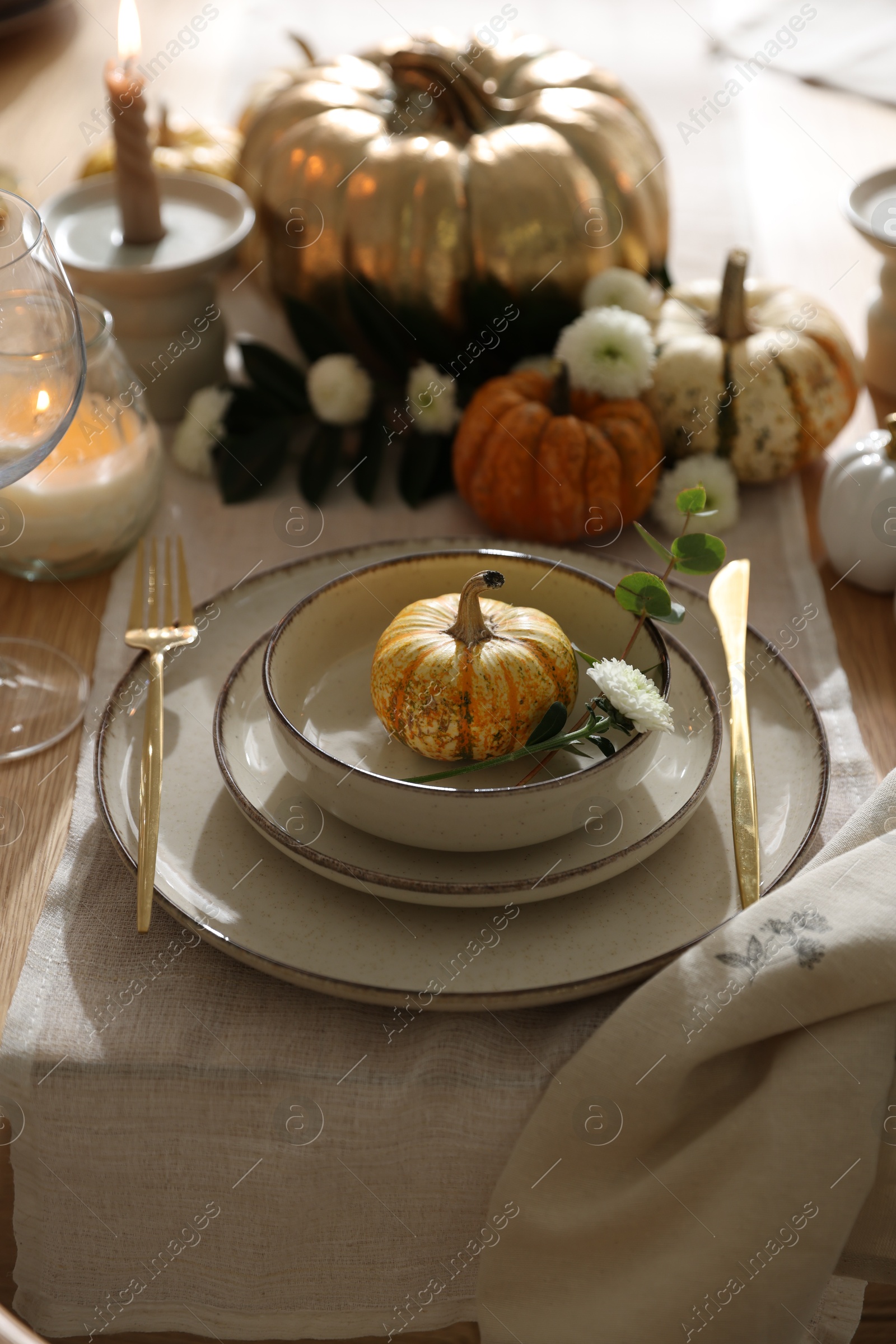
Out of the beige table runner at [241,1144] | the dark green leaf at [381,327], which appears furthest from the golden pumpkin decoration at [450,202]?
the beige table runner at [241,1144]

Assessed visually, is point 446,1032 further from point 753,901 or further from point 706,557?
point 706,557

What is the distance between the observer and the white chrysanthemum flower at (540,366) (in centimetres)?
101

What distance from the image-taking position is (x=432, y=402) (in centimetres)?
106

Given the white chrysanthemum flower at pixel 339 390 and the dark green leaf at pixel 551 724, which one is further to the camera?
the white chrysanthemum flower at pixel 339 390

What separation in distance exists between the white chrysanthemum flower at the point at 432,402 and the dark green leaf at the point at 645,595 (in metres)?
0.46

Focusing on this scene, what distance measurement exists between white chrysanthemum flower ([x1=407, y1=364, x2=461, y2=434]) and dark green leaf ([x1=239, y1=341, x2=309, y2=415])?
0.12m

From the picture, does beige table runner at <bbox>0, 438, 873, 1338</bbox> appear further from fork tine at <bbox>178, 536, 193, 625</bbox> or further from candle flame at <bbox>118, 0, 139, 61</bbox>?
candle flame at <bbox>118, 0, 139, 61</bbox>

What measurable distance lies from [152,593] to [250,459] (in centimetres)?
30

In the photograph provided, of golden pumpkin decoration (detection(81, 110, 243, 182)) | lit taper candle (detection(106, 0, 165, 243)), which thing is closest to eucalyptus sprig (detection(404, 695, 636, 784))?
lit taper candle (detection(106, 0, 165, 243))

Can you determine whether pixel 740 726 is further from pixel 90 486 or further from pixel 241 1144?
pixel 90 486

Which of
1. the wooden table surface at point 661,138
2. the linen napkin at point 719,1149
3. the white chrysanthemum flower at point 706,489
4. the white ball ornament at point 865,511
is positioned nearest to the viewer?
the linen napkin at point 719,1149

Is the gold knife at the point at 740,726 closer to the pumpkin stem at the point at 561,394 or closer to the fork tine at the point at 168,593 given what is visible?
the pumpkin stem at the point at 561,394

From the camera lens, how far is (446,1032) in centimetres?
58

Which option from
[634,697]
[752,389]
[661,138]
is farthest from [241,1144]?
[661,138]
